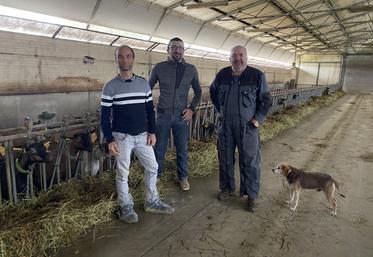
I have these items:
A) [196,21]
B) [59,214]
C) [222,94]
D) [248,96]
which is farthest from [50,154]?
[196,21]

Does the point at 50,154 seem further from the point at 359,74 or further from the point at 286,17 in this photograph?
the point at 359,74

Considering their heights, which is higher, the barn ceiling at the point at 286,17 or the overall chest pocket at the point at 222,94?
the barn ceiling at the point at 286,17

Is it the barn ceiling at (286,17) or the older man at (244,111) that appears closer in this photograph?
the older man at (244,111)

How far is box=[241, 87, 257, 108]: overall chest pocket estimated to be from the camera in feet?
9.38

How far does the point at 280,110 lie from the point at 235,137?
5.93 m

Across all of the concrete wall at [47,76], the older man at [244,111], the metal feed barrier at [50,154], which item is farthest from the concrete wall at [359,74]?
the metal feed barrier at [50,154]

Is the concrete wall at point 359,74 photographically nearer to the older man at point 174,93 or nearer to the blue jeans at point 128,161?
the older man at point 174,93

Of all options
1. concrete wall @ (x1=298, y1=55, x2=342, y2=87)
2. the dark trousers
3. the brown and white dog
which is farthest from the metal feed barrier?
concrete wall @ (x1=298, y1=55, x2=342, y2=87)

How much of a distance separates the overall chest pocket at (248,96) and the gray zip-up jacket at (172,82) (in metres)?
0.60

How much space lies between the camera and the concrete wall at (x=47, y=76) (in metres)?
6.35

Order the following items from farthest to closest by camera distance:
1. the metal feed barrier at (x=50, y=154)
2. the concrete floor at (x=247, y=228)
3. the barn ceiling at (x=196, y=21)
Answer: the barn ceiling at (x=196, y=21)
the metal feed barrier at (x=50, y=154)
the concrete floor at (x=247, y=228)

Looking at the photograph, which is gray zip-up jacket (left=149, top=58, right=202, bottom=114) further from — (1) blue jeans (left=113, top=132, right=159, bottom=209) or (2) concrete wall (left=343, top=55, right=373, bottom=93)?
(2) concrete wall (left=343, top=55, right=373, bottom=93)

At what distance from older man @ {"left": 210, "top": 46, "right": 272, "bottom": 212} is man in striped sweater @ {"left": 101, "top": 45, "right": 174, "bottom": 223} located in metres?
0.80

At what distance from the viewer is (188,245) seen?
7.71ft
